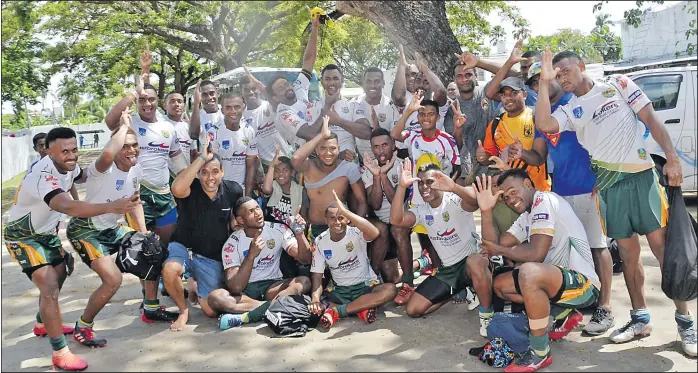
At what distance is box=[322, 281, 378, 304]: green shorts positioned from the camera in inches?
191

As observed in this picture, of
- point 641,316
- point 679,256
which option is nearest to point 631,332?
point 641,316

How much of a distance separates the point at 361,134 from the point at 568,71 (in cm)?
211

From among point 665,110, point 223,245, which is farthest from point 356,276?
point 665,110

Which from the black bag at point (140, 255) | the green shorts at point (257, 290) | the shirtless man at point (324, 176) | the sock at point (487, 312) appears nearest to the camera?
the sock at point (487, 312)

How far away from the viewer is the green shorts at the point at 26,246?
13.2 feet

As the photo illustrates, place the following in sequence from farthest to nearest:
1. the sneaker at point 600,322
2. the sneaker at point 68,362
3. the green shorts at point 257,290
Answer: the green shorts at point 257,290 < the sneaker at point 600,322 < the sneaker at point 68,362

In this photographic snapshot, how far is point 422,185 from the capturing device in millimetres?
4641

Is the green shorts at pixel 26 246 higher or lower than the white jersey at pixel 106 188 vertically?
lower

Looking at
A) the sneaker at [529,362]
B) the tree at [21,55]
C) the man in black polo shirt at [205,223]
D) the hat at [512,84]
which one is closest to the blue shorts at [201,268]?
the man in black polo shirt at [205,223]

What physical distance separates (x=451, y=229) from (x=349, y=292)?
98cm

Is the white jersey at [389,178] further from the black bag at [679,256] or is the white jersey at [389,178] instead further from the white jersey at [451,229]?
the black bag at [679,256]

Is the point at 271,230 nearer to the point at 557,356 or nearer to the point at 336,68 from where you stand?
the point at 336,68

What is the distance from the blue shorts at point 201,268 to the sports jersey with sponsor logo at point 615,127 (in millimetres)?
3050

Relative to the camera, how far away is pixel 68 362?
390cm
